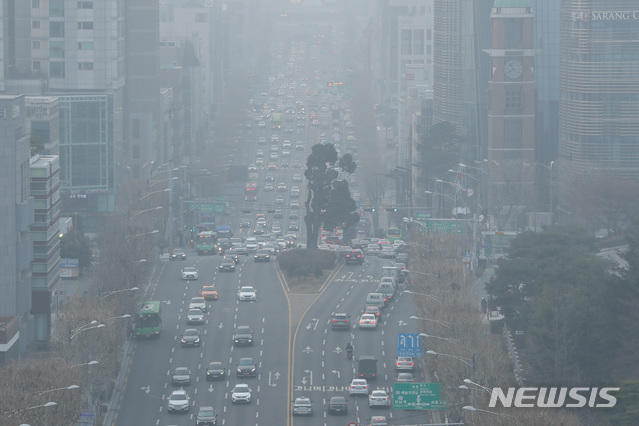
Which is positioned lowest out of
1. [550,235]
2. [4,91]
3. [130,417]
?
[130,417]

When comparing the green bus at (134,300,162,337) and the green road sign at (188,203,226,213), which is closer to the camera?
the green bus at (134,300,162,337)

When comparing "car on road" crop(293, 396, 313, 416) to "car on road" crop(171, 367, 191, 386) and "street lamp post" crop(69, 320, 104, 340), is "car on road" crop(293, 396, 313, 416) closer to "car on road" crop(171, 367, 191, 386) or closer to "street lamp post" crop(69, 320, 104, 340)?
"car on road" crop(171, 367, 191, 386)

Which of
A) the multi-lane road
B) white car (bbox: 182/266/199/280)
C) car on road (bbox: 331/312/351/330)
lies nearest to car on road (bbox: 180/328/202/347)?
the multi-lane road

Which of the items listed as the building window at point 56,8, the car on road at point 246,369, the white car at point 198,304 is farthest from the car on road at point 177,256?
the building window at point 56,8

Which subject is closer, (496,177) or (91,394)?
(91,394)

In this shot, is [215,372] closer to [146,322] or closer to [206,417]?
[206,417]

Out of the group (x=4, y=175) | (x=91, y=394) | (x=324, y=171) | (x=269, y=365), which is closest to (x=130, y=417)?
(x=91, y=394)

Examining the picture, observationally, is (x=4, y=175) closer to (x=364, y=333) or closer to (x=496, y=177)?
(x=364, y=333)
